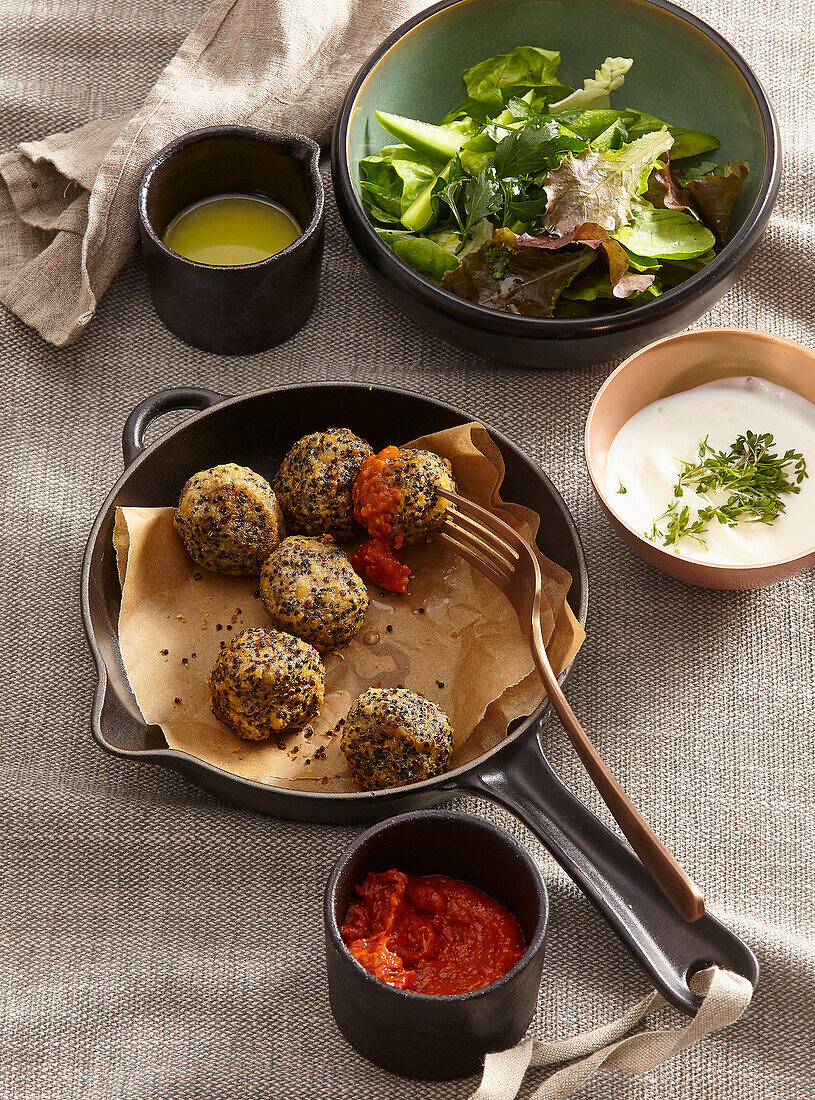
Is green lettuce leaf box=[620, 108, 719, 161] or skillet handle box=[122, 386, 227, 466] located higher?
green lettuce leaf box=[620, 108, 719, 161]

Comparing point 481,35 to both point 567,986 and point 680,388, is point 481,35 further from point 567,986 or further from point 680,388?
point 567,986

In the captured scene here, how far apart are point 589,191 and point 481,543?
94cm

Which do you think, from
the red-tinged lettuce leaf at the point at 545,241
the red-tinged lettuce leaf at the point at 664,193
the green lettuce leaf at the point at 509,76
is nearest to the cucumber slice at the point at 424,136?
the green lettuce leaf at the point at 509,76

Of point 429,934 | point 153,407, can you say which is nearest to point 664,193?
point 153,407

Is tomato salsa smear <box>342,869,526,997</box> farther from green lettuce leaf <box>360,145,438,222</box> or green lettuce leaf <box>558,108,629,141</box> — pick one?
green lettuce leaf <box>558,108,629,141</box>

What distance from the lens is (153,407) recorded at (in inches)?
105

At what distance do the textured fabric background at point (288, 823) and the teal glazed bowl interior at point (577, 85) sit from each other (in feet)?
0.89

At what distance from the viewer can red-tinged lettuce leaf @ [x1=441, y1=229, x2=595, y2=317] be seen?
282 centimetres

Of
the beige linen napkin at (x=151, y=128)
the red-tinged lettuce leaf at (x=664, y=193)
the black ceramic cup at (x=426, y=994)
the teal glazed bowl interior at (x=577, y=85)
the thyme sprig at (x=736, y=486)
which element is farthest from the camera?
the beige linen napkin at (x=151, y=128)

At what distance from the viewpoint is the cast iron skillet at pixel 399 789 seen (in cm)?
217

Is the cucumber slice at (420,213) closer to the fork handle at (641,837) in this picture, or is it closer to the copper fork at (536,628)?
the copper fork at (536,628)

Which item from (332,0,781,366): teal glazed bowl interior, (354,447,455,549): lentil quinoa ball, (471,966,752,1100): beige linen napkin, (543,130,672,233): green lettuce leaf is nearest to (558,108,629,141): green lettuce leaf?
(543,130,672,233): green lettuce leaf

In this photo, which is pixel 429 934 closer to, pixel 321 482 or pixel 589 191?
pixel 321 482

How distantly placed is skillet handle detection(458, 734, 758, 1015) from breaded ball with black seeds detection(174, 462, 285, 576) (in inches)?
29.4
